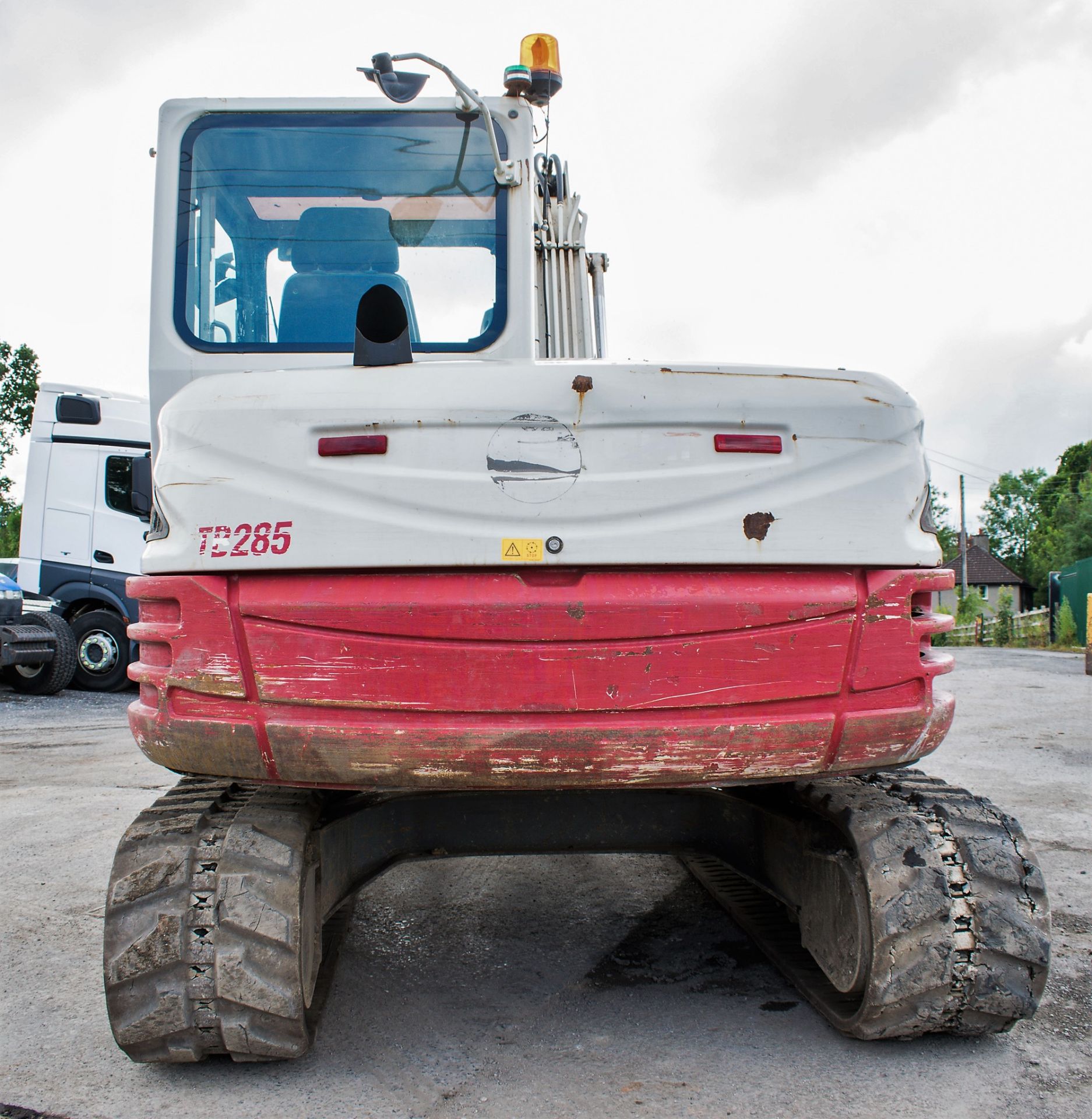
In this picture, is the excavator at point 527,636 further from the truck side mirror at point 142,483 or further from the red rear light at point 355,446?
the truck side mirror at point 142,483

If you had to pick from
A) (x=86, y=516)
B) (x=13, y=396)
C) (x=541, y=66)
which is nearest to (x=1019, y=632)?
(x=86, y=516)

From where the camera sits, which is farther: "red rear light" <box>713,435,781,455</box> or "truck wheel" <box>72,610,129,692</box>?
"truck wheel" <box>72,610,129,692</box>

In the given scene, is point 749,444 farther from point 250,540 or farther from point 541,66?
point 541,66

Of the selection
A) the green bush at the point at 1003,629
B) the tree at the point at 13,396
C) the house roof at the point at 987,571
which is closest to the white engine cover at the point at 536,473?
the green bush at the point at 1003,629

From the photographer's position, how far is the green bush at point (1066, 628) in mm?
24062

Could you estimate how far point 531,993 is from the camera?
307 centimetres

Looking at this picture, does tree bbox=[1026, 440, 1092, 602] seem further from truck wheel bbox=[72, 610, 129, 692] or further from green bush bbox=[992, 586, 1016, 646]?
truck wheel bbox=[72, 610, 129, 692]

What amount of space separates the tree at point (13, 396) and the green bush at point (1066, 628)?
42.8 metres

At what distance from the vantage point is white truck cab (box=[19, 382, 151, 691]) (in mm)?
11469

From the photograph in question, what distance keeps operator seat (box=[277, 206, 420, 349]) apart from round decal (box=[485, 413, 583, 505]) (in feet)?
4.06

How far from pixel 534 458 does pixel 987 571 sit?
8211cm

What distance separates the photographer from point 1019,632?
28359 mm

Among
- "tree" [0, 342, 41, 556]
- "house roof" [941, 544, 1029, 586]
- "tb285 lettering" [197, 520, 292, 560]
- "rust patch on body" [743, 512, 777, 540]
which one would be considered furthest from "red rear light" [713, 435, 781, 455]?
"house roof" [941, 544, 1029, 586]

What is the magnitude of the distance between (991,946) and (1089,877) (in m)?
2.13
